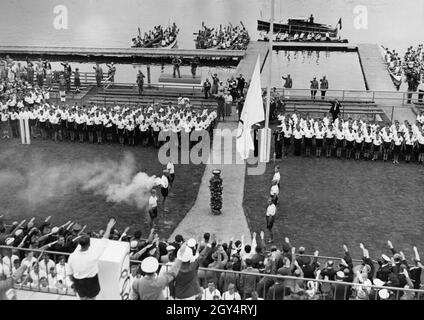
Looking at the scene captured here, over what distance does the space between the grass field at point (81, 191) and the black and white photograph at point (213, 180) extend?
2.8 inches

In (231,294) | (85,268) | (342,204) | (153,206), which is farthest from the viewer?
(342,204)

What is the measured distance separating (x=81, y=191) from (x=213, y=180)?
15.4 feet

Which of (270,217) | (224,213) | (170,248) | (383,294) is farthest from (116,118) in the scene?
(383,294)

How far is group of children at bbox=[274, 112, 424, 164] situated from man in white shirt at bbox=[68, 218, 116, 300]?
13.7 metres

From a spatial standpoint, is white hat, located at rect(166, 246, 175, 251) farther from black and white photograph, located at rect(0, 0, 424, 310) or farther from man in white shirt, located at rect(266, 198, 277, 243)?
man in white shirt, located at rect(266, 198, 277, 243)

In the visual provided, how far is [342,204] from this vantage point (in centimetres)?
1812

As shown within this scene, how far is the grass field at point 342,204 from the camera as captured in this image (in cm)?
1591

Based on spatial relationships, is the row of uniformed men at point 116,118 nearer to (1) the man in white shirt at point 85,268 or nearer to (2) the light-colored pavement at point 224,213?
(2) the light-colored pavement at point 224,213

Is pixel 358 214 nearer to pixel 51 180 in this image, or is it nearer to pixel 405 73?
pixel 51 180

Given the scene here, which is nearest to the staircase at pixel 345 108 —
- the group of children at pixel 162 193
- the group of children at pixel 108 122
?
the group of children at pixel 108 122

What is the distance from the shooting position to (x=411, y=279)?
38.1ft

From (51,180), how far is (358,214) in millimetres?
10355

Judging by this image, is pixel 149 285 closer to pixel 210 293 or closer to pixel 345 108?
pixel 210 293
